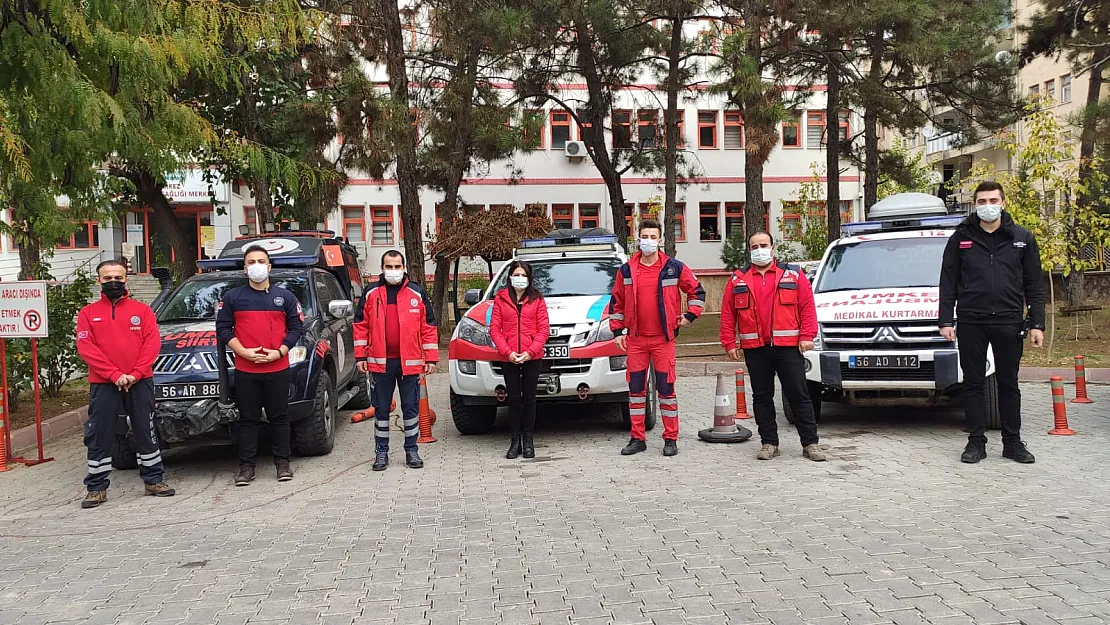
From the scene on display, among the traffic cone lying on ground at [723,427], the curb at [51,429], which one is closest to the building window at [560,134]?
the curb at [51,429]

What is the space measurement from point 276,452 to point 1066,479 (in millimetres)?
6191

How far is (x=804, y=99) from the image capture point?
80.9 feet

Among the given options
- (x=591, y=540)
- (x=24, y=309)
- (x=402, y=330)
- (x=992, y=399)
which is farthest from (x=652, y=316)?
(x=24, y=309)

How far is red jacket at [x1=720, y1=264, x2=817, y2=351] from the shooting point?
7852 mm

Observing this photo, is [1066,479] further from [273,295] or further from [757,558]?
[273,295]

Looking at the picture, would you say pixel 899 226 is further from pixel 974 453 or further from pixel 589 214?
pixel 589 214

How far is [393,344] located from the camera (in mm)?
8195

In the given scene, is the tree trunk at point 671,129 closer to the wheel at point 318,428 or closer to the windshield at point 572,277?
the windshield at point 572,277

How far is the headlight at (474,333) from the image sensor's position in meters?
9.15

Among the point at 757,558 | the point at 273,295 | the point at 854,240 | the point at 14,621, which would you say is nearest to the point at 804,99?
the point at 854,240

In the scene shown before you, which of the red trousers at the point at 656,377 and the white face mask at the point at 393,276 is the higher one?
the white face mask at the point at 393,276

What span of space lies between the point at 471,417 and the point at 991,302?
501 cm

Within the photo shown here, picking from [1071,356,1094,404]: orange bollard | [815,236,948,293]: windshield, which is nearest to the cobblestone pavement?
[815,236,948,293]: windshield

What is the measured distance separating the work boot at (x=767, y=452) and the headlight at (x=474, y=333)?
2.72m
